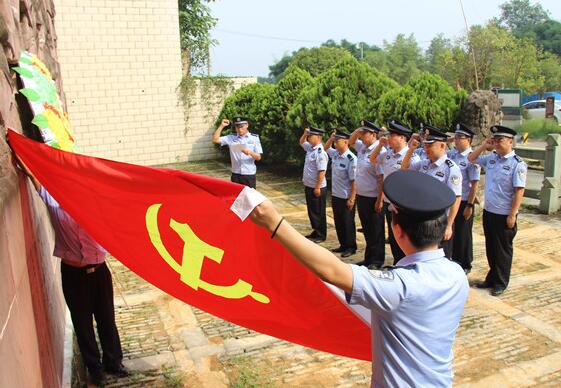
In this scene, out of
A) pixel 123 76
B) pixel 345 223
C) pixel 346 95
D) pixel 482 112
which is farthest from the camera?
pixel 123 76

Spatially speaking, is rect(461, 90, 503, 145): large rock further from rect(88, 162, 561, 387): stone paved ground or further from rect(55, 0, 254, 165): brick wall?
rect(55, 0, 254, 165): brick wall

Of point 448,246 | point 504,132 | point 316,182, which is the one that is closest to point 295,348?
point 448,246

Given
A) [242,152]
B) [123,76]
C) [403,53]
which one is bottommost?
[242,152]

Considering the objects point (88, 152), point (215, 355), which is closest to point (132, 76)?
point (88, 152)

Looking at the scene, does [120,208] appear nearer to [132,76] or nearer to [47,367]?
[47,367]

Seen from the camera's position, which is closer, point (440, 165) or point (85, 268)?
point (85, 268)

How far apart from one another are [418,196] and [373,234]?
440 centimetres

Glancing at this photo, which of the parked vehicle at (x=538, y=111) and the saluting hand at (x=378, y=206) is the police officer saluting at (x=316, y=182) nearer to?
the saluting hand at (x=378, y=206)

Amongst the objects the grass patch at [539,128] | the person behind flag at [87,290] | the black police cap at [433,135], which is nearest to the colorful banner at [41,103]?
the person behind flag at [87,290]

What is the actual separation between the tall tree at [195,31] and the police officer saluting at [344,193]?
10.8 metres

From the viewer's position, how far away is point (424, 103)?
7.98 meters

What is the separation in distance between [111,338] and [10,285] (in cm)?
173

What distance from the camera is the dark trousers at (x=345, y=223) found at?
639 centimetres

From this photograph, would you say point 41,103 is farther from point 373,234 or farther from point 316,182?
Result: point 316,182
